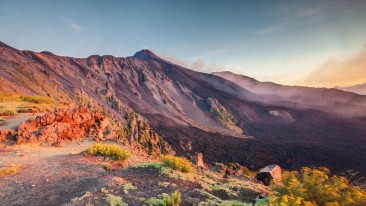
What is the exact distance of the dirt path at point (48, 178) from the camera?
314 inches

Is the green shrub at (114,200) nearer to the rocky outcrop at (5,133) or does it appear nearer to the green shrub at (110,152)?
the green shrub at (110,152)

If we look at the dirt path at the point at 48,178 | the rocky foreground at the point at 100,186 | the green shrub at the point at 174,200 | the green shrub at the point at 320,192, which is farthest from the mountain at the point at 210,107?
the green shrub at the point at 320,192

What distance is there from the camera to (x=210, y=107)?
12400 cm

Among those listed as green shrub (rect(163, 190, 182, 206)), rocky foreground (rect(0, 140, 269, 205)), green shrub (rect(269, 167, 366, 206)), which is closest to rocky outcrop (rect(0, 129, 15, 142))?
rocky foreground (rect(0, 140, 269, 205))

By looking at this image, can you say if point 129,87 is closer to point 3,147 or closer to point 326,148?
point 326,148

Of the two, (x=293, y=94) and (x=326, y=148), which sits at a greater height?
(x=293, y=94)

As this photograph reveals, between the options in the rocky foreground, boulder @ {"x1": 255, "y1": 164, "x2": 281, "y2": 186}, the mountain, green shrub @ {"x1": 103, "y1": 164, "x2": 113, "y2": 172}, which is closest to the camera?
the rocky foreground

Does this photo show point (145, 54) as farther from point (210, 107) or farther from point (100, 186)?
point (100, 186)

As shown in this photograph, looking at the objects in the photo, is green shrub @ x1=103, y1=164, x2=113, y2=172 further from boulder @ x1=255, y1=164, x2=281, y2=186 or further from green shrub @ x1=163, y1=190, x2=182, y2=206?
boulder @ x1=255, y1=164, x2=281, y2=186

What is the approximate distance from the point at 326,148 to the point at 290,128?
1436 inches

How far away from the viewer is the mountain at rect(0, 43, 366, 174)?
222 feet

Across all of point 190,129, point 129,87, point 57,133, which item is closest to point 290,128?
point 190,129

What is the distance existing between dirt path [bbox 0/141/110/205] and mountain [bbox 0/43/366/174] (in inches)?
1277

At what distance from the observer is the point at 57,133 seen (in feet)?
60.0
